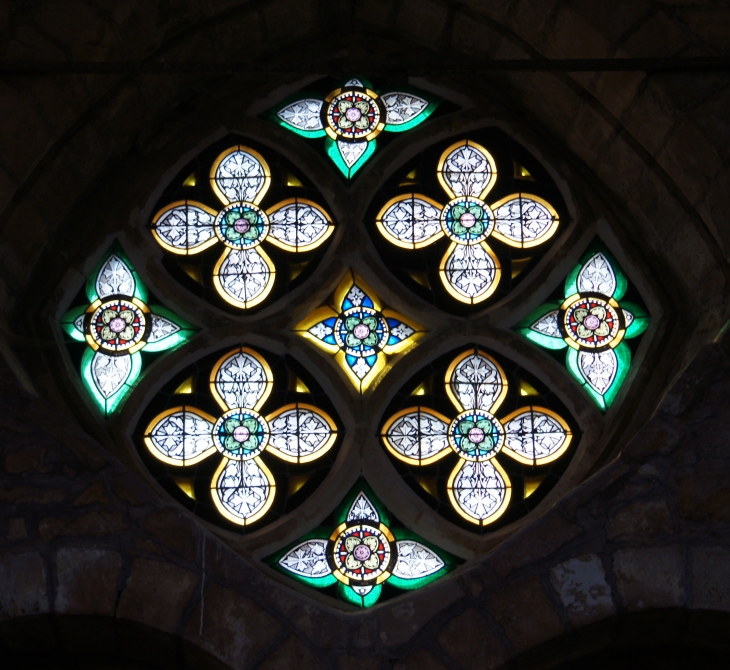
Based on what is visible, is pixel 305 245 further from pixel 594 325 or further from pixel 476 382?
pixel 594 325

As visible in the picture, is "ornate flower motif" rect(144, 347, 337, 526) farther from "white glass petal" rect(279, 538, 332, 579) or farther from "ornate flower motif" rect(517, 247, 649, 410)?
"ornate flower motif" rect(517, 247, 649, 410)

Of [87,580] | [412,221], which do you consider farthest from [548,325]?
[87,580]

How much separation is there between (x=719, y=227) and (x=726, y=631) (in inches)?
65.8

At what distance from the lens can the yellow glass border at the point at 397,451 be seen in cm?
661

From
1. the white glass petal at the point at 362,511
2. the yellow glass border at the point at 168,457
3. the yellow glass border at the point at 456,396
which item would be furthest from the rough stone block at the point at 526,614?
the yellow glass border at the point at 168,457

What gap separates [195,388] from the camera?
22.3 feet

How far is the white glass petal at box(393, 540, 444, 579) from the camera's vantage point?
633 centimetres

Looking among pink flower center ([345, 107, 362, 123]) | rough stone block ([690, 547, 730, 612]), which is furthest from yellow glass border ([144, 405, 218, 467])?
Result: rough stone block ([690, 547, 730, 612])

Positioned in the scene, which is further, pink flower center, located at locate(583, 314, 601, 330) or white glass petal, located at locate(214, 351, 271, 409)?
pink flower center, located at locate(583, 314, 601, 330)

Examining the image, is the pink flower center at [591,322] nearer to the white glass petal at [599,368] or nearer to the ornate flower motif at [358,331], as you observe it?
the white glass petal at [599,368]

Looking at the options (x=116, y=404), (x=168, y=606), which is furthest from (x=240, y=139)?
(x=168, y=606)

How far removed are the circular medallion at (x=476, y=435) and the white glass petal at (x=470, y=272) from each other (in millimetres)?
605

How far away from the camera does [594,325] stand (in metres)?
6.95

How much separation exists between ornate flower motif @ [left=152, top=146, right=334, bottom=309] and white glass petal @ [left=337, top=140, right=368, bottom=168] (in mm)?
298
